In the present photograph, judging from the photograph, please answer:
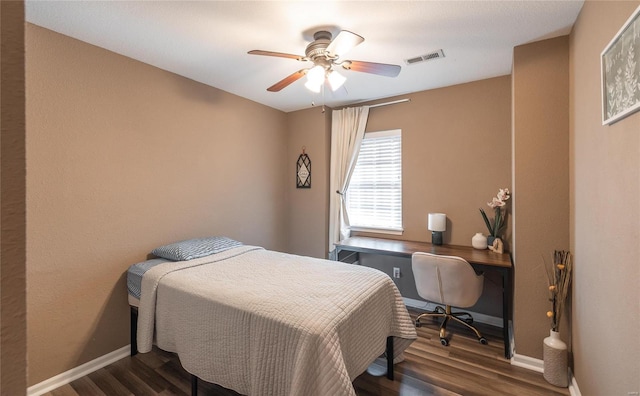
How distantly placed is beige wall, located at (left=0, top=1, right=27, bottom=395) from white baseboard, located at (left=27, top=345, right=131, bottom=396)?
2.31 meters

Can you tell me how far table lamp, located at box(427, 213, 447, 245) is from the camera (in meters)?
3.02

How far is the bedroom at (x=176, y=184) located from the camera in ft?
4.53

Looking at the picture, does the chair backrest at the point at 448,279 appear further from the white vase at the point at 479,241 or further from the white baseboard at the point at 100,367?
the white baseboard at the point at 100,367

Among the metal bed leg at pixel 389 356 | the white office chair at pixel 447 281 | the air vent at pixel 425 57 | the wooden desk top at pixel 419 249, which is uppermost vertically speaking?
the air vent at pixel 425 57

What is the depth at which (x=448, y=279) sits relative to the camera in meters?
2.44

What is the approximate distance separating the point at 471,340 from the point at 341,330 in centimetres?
184

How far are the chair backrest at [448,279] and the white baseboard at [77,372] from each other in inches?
107

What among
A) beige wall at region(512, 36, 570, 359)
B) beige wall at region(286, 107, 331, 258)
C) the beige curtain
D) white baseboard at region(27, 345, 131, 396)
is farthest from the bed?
beige wall at region(286, 107, 331, 258)

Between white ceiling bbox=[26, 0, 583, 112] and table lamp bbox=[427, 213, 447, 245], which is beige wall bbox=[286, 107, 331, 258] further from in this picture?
table lamp bbox=[427, 213, 447, 245]

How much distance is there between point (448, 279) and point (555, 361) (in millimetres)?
851

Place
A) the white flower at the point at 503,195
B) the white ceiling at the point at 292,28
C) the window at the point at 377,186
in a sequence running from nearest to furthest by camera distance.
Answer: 1. the white ceiling at the point at 292,28
2. the white flower at the point at 503,195
3. the window at the point at 377,186

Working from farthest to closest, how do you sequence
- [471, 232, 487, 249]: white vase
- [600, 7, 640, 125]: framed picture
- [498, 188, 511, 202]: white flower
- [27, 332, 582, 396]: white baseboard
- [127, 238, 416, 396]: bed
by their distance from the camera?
[471, 232, 487, 249]: white vase
[498, 188, 511, 202]: white flower
[27, 332, 582, 396]: white baseboard
[127, 238, 416, 396]: bed
[600, 7, 640, 125]: framed picture

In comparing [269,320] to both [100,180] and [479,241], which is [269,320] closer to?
[100,180]

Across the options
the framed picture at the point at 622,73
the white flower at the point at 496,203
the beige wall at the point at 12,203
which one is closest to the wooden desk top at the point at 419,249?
the white flower at the point at 496,203
